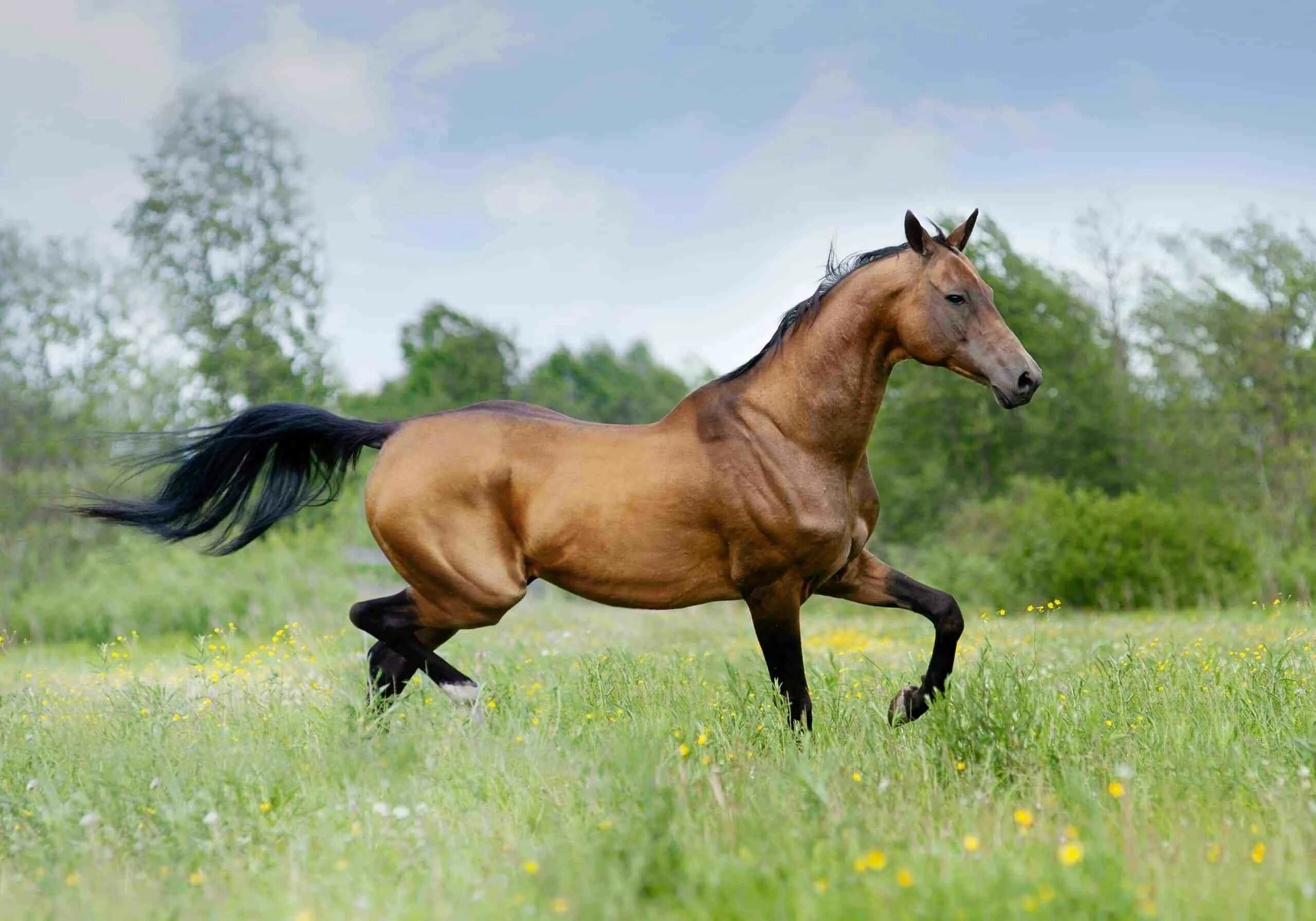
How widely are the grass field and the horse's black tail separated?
73cm

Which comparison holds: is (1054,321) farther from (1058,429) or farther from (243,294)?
(243,294)

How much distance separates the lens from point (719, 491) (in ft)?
17.5

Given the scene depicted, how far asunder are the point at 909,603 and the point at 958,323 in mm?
1356

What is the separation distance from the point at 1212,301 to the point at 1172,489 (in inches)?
160

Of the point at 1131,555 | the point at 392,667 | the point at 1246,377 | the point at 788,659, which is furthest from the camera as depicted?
the point at 1246,377

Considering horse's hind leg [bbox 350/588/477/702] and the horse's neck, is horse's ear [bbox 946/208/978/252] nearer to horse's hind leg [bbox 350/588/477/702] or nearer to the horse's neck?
the horse's neck

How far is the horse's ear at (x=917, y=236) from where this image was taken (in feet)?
16.5

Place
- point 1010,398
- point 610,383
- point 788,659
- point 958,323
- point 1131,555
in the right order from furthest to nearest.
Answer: point 610,383 → point 1131,555 → point 788,659 → point 958,323 → point 1010,398

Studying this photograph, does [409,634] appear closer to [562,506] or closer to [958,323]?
[562,506]

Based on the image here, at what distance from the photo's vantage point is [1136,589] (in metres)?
17.0

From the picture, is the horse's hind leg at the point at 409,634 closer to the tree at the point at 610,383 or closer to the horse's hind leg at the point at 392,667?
the horse's hind leg at the point at 392,667

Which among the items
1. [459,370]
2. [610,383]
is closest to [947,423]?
[459,370]

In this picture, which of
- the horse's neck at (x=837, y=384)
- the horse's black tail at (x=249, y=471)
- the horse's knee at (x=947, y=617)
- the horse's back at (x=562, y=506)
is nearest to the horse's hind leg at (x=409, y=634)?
the horse's back at (x=562, y=506)

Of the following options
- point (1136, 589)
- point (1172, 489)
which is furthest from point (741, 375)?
point (1172, 489)
